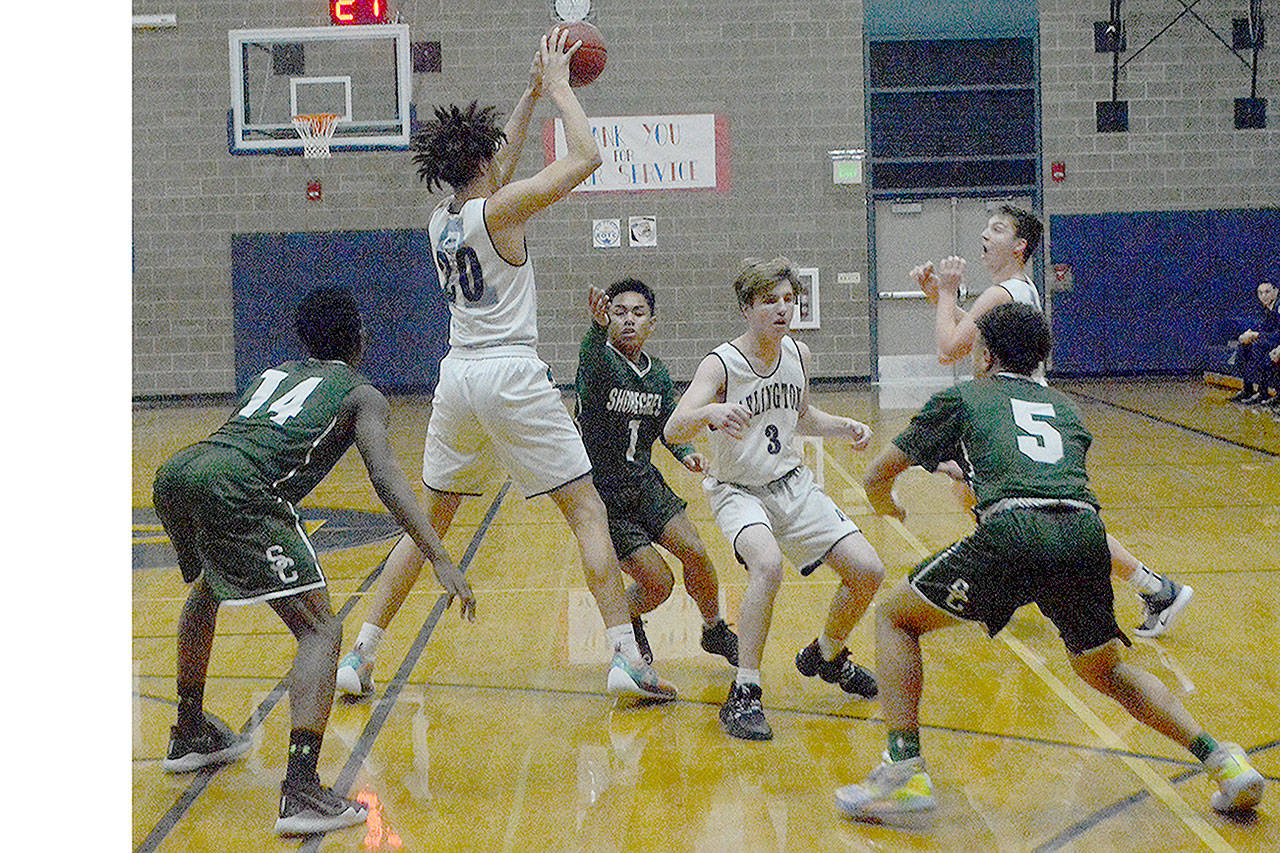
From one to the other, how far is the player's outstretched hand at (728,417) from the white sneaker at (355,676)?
4.56ft

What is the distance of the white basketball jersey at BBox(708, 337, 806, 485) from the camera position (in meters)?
3.92

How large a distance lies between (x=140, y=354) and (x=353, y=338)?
491 inches

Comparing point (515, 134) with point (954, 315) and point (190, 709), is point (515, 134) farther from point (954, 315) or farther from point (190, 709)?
point (190, 709)

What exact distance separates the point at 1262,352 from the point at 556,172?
1004 centimetres

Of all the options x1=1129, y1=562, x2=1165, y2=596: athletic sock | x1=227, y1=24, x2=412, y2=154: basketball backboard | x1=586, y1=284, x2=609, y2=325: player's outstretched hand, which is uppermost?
x1=227, y1=24, x2=412, y2=154: basketball backboard

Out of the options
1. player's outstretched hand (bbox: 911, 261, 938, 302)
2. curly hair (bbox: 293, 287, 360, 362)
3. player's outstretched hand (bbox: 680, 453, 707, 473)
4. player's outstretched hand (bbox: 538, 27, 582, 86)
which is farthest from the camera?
player's outstretched hand (bbox: 680, 453, 707, 473)

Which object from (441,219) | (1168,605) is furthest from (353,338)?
(1168,605)

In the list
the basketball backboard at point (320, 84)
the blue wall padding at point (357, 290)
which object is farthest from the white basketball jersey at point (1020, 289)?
the blue wall padding at point (357, 290)

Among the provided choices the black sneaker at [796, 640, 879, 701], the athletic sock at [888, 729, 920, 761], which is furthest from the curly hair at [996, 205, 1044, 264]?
the athletic sock at [888, 729, 920, 761]

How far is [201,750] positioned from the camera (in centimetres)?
352

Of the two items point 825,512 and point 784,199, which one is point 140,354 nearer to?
point 784,199

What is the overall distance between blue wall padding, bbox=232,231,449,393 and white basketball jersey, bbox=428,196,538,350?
10.6 meters

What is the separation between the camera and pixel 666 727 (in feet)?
12.4

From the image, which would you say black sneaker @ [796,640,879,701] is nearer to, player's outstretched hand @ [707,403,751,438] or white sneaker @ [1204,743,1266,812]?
player's outstretched hand @ [707,403,751,438]
